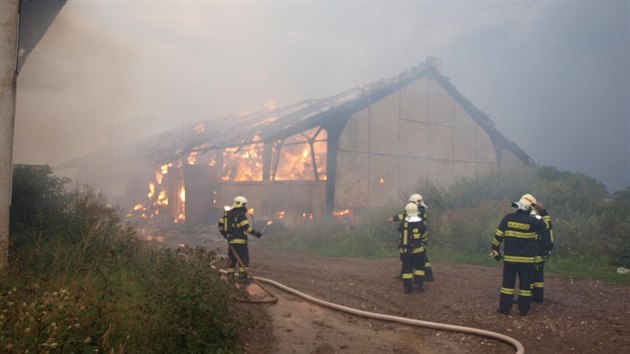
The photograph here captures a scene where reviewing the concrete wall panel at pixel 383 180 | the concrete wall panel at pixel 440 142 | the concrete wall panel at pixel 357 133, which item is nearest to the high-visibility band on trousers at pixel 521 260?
the concrete wall panel at pixel 357 133

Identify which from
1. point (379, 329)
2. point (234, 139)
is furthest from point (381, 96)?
point (379, 329)

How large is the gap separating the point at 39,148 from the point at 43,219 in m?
14.4

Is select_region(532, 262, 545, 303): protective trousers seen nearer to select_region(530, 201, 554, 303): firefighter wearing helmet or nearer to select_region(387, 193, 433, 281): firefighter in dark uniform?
select_region(530, 201, 554, 303): firefighter wearing helmet

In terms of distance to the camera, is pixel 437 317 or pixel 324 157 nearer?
pixel 437 317

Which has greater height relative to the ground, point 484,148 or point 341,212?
point 484,148

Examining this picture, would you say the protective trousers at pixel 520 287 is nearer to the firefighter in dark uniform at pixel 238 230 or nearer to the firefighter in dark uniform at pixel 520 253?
the firefighter in dark uniform at pixel 520 253

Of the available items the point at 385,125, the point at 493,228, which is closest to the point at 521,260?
the point at 493,228

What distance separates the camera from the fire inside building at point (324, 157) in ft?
64.0

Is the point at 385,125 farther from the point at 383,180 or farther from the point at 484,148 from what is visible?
the point at 484,148

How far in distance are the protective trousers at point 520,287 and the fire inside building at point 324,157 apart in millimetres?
10329

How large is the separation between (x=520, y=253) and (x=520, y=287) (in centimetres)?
52

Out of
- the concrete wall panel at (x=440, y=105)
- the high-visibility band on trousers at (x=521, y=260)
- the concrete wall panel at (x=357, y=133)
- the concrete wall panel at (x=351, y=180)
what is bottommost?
the high-visibility band on trousers at (x=521, y=260)

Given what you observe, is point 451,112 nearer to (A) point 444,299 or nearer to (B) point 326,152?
(B) point 326,152

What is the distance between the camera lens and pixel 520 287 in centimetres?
700
